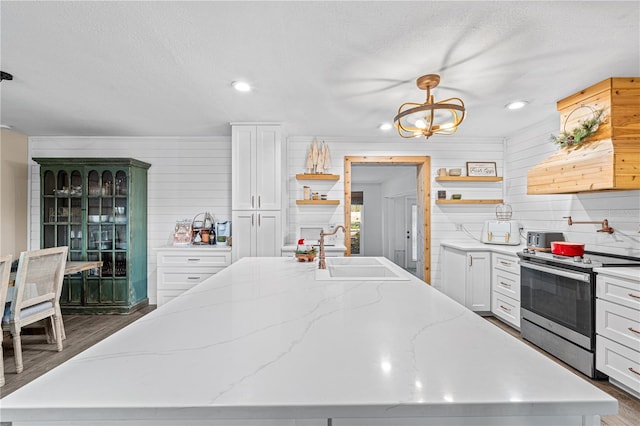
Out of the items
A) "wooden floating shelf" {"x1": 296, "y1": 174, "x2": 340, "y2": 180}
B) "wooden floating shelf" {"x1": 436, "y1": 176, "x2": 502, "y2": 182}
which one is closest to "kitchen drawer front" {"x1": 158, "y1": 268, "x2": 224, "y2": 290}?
"wooden floating shelf" {"x1": 296, "y1": 174, "x2": 340, "y2": 180}

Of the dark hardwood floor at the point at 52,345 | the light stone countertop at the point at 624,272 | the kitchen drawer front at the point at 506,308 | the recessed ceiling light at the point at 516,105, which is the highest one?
the recessed ceiling light at the point at 516,105

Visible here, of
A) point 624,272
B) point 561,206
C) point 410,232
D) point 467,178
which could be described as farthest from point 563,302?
point 410,232

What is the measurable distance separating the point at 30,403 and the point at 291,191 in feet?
12.5

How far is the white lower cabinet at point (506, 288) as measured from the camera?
3.27 meters

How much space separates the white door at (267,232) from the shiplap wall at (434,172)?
2.05ft

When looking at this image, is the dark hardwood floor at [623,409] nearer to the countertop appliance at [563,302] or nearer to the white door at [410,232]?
the countertop appliance at [563,302]

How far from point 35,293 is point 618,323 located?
4635mm

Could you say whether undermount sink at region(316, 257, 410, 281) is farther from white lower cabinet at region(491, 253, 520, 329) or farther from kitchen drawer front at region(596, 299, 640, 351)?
white lower cabinet at region(491, 253, 520, 329)

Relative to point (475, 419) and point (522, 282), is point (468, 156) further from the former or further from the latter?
point (475, 419)

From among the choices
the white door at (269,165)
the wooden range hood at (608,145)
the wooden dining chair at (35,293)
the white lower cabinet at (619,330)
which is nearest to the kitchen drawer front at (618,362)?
the white lower cabinet at (619,330)

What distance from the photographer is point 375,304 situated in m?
1.29

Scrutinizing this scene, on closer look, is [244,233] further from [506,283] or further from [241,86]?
[506,283]

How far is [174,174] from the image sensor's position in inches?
177

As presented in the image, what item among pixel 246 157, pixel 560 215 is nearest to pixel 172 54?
pixel 246 157
